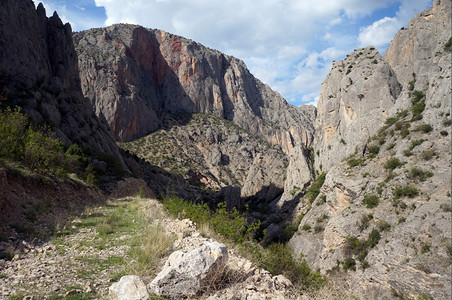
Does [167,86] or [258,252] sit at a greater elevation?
[167,86]

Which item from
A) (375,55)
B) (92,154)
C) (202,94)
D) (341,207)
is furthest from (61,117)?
(202,94)

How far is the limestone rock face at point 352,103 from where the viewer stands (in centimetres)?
5278

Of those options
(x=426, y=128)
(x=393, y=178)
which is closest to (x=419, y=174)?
(x=393, y=178)

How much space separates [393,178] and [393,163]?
2.84 metres

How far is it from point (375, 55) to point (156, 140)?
80105mm

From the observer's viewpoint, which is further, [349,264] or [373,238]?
[349,264]

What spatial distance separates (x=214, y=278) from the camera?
550cm

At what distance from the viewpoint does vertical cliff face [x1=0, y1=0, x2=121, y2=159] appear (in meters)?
35.4

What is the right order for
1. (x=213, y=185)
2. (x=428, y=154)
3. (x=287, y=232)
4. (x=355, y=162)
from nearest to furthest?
(x=428, y=154)
(x=355, y=162)
(x=287, y=232)
(x=213, y=185)

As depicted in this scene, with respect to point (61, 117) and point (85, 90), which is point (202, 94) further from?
point (61, 117)

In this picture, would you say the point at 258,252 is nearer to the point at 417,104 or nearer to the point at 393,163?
the point at 393,163

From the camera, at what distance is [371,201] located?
110 feet

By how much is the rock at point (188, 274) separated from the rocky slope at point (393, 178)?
17516 millimetres

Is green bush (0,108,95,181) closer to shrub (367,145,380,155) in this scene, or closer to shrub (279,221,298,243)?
shrub (279,221,298,243)
